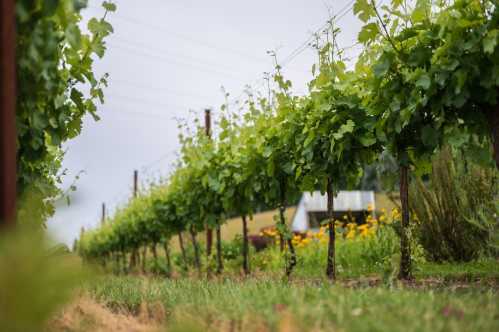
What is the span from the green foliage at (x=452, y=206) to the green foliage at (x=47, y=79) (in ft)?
19.5

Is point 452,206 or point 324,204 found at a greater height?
point 324,204

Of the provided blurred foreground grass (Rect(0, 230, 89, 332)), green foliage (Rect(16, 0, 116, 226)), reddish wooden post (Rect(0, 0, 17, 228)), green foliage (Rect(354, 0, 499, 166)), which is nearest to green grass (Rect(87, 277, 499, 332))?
blurred foreground grass (Rect(0, 230, 89, 332))

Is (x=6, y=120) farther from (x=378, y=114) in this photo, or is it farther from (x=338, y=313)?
(x=378, y=114)

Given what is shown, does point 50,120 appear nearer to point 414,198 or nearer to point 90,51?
point 90,51

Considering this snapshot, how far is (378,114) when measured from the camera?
215 inches

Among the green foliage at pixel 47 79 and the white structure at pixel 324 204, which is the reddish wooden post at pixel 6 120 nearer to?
the green foliage at pixel 47 79

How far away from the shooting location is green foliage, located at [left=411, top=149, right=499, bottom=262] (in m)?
8.45

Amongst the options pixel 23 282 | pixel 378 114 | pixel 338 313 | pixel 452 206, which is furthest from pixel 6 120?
pixel 452 206

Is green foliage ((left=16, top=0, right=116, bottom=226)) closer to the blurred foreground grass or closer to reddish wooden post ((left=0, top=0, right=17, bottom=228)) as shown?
reddish wooden post ((left=0, top=0, right=17, bottom=228))

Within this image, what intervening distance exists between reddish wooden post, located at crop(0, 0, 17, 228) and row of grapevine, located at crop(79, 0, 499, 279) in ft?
10.5

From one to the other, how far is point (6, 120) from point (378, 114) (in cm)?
412

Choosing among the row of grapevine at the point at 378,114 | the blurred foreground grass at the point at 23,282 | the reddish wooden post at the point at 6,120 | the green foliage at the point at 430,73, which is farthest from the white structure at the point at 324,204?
the blurred foreground grass at the point at 23,282

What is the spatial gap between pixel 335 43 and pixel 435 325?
4450 mm

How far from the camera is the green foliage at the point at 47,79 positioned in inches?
114
